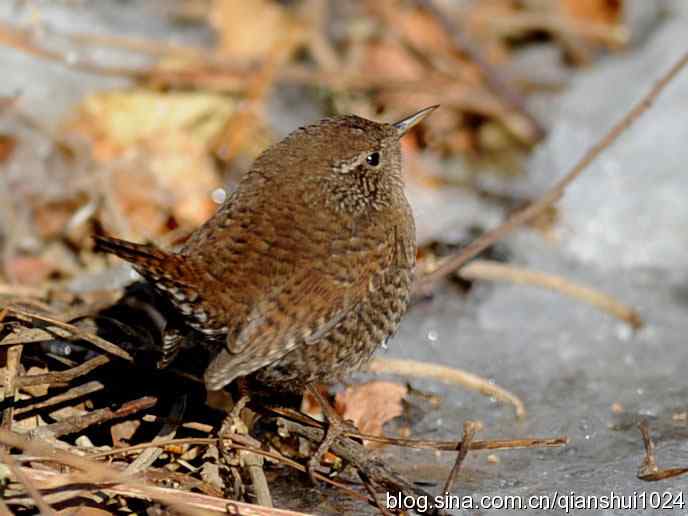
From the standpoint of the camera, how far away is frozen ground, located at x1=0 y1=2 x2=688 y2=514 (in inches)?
119

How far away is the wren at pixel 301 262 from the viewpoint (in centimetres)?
266

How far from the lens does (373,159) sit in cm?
320

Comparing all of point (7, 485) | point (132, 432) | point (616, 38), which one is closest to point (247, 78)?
point (616, 38)

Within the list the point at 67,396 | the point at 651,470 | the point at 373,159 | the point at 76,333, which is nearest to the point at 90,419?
the point at 67,396

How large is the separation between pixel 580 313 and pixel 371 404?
3.60ft

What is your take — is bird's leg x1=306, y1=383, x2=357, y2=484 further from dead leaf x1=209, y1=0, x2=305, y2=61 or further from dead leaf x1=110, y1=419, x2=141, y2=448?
dead leaf x1=209, y1=0, x2=305, y2=61

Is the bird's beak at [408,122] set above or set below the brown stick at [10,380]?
above

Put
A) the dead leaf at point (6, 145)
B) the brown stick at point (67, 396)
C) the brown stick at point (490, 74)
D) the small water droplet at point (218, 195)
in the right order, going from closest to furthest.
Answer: the brown stick at point (67, 396)
the small water droplet at point (218, 195)
the dead leaf at point (6, 145)
the brown stick at point (490, 74)

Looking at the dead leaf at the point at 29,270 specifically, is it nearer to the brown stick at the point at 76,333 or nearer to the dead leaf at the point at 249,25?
the brown stick at the point at 76,333

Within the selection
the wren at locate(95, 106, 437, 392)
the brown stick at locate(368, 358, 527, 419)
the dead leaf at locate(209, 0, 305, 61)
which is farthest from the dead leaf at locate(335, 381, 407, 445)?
the dead leaf at locate(209, 0, 305, 61)

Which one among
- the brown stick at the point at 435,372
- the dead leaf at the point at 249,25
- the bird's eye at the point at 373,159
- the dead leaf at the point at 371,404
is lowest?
the dead leaf at the point at 371,404

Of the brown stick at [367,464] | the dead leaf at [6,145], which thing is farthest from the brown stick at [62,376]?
the dead leaf at [6,145]

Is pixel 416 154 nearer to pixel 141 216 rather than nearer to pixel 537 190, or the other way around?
pixel 537 190

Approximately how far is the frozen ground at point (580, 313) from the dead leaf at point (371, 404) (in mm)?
64
